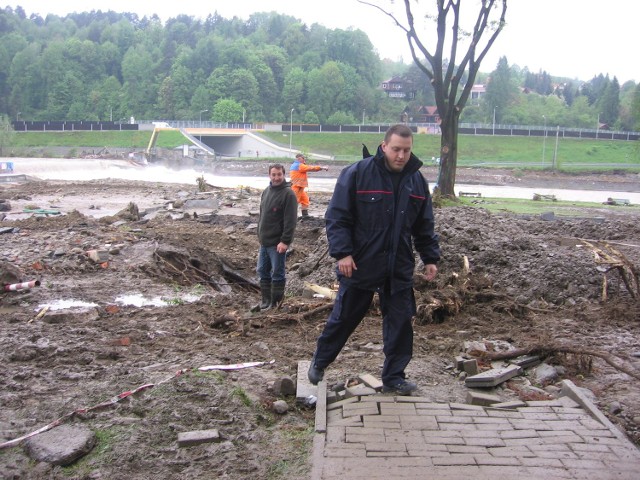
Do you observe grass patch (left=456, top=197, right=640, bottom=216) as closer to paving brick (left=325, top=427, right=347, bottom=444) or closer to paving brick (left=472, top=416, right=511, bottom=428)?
paving brick (left=472, top=416, right=511, bottom=428)

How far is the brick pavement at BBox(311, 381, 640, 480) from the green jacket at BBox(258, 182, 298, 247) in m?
3.54

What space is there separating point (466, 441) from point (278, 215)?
4.64m

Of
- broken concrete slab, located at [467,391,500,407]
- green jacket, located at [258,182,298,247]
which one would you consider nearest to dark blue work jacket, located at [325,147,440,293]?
broken concrete slab, located at [467,391,500,407]

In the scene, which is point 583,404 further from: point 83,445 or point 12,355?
point 12,355

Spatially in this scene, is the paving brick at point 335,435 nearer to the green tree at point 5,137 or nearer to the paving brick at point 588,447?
the paving brick at point 588,447

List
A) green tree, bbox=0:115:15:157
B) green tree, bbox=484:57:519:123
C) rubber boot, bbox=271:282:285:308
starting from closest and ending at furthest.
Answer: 1. rubber boot, bbox=271:282:285:308
2. green tree, bbox=0:115:15:157
3. green tree, bbox=484:57:519:123

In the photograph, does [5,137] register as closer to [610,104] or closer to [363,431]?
[363,431]

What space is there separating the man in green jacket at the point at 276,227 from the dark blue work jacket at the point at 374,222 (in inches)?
132

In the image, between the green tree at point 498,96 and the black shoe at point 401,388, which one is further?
the green tree at point 498,96

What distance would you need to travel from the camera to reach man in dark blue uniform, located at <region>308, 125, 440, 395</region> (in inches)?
187

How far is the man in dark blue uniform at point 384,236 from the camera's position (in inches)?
187

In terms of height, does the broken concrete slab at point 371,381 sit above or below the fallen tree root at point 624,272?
below

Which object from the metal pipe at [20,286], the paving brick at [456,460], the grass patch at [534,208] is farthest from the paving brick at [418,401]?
the grass patch at [534,208]

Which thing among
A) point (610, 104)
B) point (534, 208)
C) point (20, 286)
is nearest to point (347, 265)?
point (20, 286)
